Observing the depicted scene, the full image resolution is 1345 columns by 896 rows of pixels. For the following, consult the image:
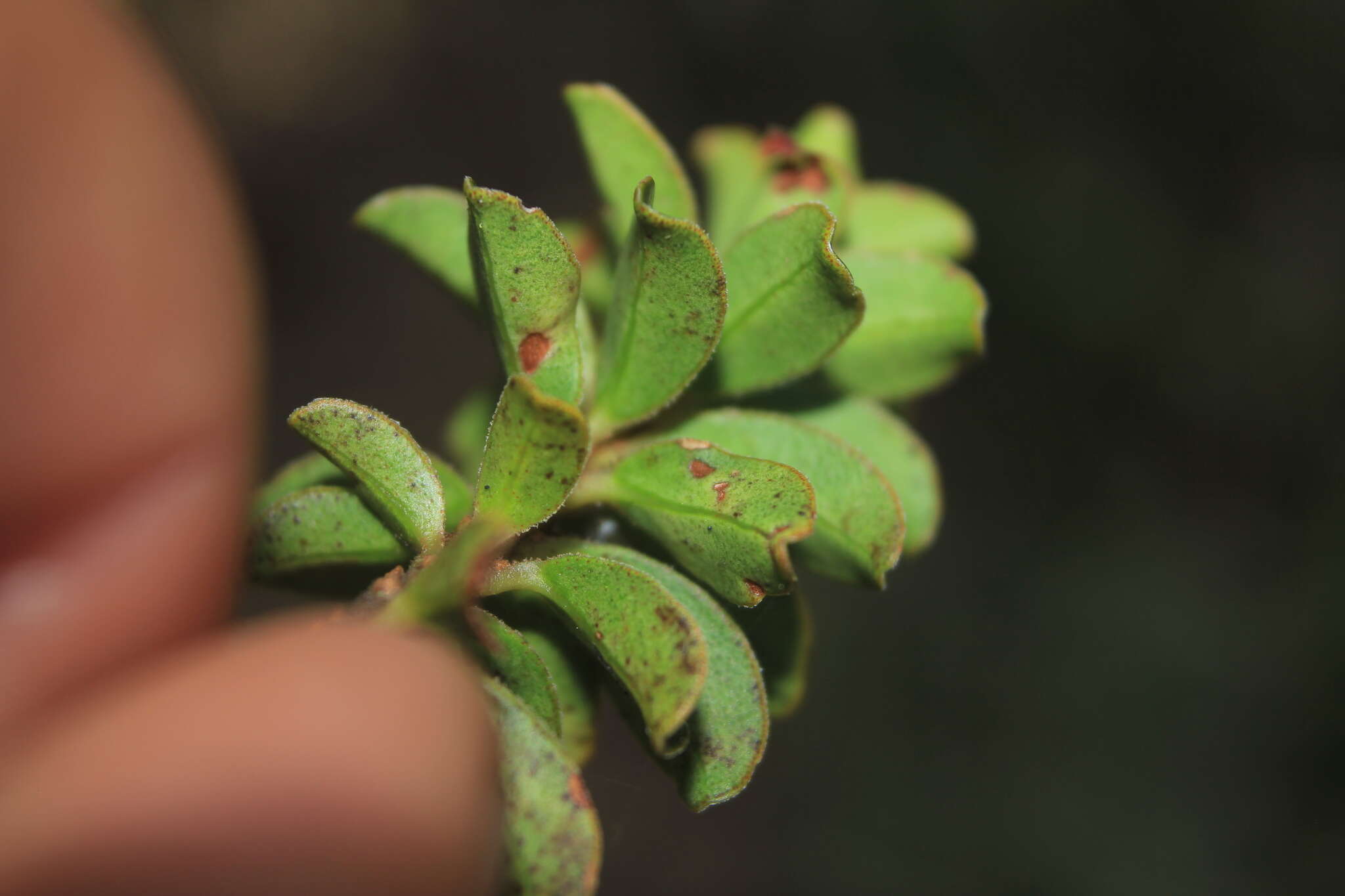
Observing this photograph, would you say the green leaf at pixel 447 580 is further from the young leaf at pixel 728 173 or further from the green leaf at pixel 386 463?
the young leaf at pixel 728 173

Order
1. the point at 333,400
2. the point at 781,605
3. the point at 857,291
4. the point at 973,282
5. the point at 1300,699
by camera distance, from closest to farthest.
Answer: the point at 333,400, the point at 857,291, the point at 781,605, the point at 973,282, the point at 1300,699

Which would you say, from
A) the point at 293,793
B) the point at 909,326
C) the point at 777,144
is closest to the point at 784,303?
the point at 909,326

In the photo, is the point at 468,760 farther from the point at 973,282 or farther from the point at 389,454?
the point at 973,282

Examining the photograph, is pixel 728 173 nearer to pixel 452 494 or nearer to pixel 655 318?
pixel 655 318

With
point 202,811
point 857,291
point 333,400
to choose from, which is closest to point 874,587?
point 857,291

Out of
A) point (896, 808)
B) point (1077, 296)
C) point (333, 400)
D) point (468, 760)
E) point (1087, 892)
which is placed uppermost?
point (333, 400)

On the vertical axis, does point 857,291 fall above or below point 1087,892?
above

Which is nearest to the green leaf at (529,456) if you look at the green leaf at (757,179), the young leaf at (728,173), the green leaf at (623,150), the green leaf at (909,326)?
the green leaf at (757,179)
